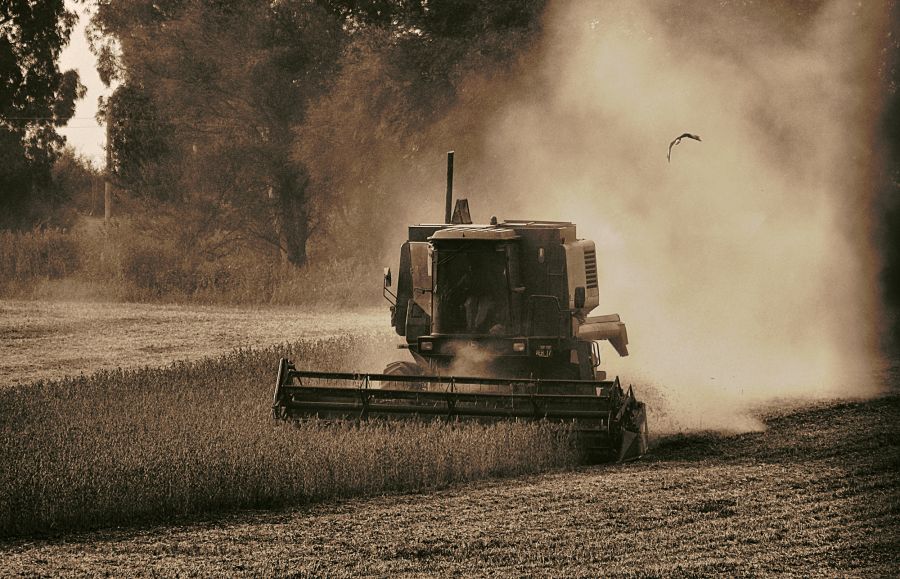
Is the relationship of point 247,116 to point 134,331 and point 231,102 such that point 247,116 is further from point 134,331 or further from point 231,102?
point 134,331

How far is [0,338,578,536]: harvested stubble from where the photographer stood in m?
9.93

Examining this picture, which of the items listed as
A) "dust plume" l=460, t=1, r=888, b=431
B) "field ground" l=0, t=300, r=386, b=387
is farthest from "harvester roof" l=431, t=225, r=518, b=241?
"dust plume" l=460, t=1, r=888, b=431

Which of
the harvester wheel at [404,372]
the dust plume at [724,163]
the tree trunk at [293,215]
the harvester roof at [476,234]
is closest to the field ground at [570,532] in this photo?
the harvester wheel at [404,372]

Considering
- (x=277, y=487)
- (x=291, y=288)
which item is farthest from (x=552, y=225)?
(x=291, y=288)

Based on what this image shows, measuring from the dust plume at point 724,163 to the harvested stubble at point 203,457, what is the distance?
1257 centimetres

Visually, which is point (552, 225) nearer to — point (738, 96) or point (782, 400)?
point (782, 400)

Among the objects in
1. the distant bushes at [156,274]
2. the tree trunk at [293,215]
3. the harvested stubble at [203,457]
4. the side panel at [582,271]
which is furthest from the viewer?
the tree trunk at [293,215]

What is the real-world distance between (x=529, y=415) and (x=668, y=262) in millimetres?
15177

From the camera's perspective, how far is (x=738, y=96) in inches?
1124

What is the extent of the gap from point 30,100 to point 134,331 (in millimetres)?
18359

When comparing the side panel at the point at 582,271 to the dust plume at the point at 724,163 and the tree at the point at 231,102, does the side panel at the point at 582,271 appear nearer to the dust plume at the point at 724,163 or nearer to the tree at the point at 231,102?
the dust plume at the point at 724,163

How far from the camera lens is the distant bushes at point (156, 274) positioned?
34.7 m

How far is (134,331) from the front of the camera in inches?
1054

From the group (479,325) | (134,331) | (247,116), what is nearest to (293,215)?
(247,116)
